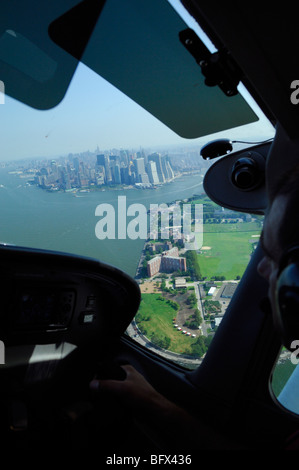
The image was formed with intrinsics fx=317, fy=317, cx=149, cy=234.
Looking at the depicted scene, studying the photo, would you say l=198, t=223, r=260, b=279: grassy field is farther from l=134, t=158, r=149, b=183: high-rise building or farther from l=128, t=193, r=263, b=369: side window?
l=134, t=158, r=149, b=183: high-rise building

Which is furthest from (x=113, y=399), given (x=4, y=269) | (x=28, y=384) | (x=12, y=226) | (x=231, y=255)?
(x=12, y=226)

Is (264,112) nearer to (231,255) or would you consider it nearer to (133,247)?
(231,255)

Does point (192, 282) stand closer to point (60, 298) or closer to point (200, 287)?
point (200, 287)

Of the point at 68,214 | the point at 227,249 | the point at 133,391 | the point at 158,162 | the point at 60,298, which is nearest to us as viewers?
the point at 133,391

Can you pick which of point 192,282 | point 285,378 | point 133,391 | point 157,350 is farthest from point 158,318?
point 285,378

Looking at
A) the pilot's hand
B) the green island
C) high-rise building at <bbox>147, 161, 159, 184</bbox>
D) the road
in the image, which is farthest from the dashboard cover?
high-rise building at <bbox>147, 161, 159, 184</bbox>

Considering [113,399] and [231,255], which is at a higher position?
[231,255]

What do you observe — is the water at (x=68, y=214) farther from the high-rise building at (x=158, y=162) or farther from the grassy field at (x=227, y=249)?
the grassy field at (x=227, y=249)
